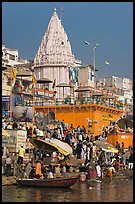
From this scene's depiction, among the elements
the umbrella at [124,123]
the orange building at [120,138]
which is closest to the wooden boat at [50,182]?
the orange building at [120,138]

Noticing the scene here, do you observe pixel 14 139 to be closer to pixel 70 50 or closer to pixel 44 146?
pixel 44 146

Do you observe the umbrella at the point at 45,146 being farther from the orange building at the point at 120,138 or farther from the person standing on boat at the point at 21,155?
the orange building at the point at 120,138

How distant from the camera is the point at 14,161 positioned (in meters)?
18.5

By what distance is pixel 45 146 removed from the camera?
2061 cm

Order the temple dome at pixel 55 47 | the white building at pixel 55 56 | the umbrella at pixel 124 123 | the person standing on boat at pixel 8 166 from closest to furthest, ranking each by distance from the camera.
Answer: the person standing on boat at pixel 8 166
the umbrella at pixel 124 123
the white building at pixel 55 56
the temple dome at pixel 55 47

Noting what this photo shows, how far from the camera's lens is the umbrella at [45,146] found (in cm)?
1983

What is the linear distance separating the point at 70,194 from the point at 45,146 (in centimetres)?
489

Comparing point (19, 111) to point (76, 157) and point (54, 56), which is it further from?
point (54, 56)

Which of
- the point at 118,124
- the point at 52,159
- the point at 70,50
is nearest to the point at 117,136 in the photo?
the point at 118,124

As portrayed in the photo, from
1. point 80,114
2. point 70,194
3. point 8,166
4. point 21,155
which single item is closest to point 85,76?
point 80,114

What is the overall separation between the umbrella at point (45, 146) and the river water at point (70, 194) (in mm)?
1703

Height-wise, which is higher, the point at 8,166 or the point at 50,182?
the point at 8,166

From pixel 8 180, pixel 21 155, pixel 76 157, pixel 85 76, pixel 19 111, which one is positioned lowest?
pixel 8 180

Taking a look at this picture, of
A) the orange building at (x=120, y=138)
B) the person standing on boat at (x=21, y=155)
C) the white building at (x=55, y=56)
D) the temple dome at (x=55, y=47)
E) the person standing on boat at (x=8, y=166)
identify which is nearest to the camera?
the person standing on boat at (x=8, y=166)
